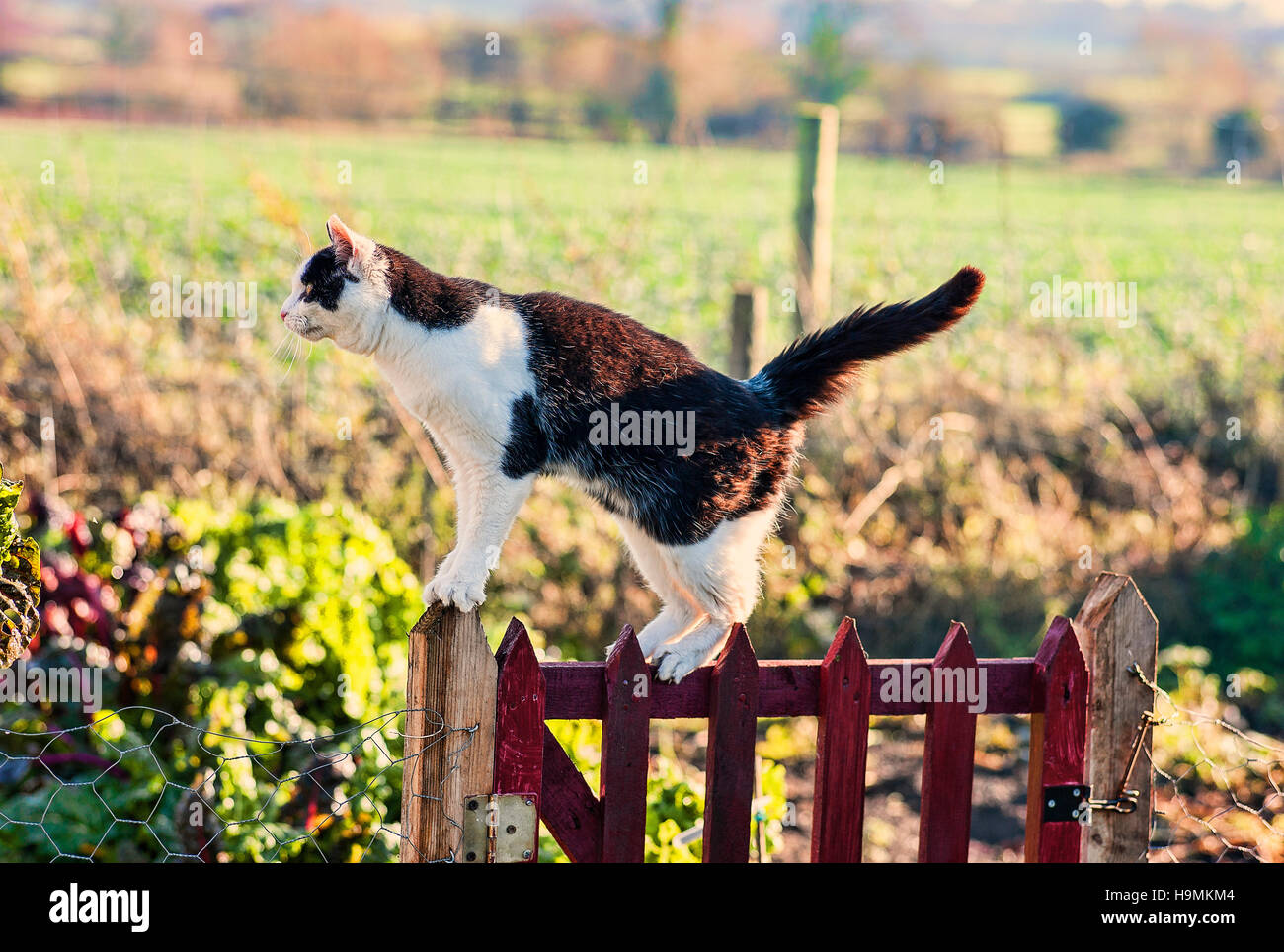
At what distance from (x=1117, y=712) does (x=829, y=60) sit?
13.2 m

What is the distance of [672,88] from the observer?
12.9 meters

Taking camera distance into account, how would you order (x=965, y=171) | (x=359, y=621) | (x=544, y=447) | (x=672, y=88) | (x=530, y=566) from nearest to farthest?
(x=544, y=447), (x=359, y=621), (x=530, y=566), (x=672, y=88), (x=965, y=171)

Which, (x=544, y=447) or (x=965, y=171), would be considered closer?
(x=544, y=447)

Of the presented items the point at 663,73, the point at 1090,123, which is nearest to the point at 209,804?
the point at 663,73

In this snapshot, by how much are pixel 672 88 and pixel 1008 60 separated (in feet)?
47.0

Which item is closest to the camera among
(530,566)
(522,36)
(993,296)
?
(530,566)

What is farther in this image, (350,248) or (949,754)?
(949,754)

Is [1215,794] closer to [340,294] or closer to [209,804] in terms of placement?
[209,804]

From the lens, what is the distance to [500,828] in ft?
6.26

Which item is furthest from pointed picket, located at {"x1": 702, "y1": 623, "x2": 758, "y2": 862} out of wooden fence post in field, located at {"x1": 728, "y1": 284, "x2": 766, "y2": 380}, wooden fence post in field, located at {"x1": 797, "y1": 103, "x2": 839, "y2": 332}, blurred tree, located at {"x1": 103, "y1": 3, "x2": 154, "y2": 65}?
blurred tree, located at {"x1": 103, "y1": 3, "x2": 154, "y2": 65}

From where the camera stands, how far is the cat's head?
1.92 meters
